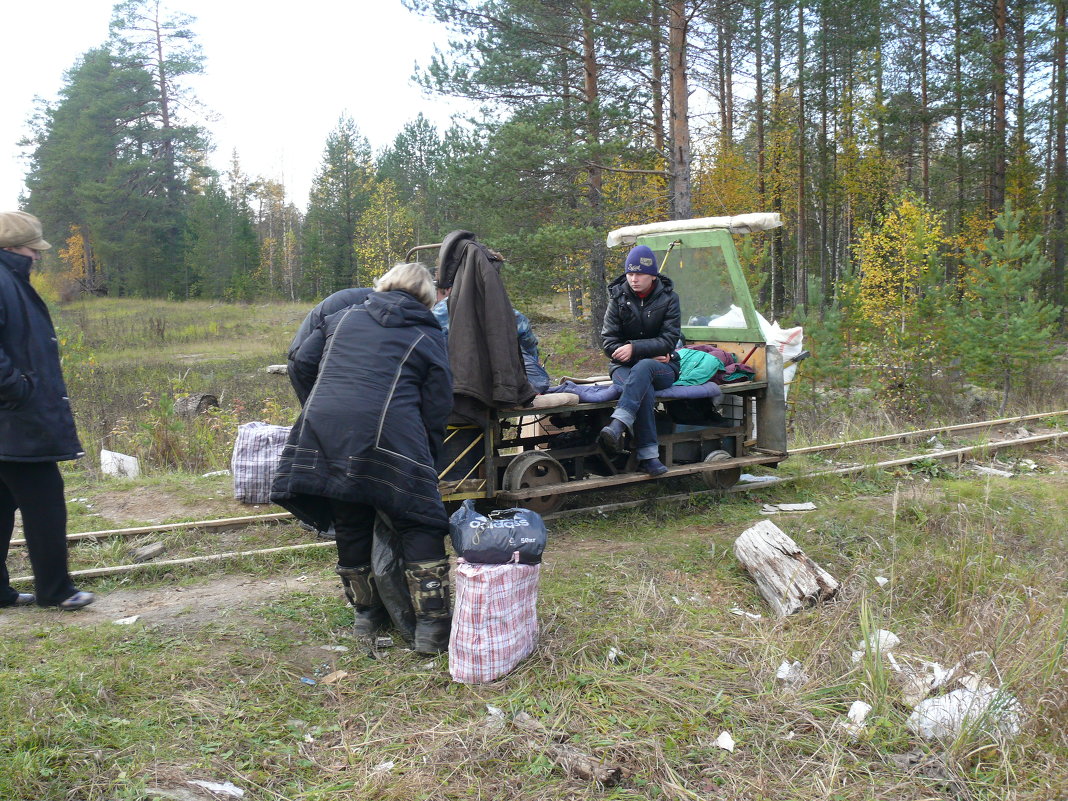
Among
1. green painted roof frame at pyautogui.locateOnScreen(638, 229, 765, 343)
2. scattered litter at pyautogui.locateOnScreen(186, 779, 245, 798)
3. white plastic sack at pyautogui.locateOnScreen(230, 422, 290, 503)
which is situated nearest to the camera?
scattered litter at pyautogui.locateOnScreen(186, 779, 245, 798)

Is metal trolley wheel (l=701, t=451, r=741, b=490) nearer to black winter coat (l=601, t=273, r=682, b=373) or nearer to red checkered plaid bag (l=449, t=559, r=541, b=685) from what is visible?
black winter coat (l=601, t=273, r=682, b=373)

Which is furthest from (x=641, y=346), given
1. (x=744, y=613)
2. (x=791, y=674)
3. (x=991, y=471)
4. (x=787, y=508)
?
(x=991, y=471)

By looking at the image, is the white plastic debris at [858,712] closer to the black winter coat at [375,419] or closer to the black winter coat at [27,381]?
the black winter coat at [375,419]

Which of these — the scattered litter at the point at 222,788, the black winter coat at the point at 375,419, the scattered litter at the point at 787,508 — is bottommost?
the scattered litter at the point at 787,508

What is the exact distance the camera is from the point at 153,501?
22.8 ft

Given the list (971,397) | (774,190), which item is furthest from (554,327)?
(971,397)

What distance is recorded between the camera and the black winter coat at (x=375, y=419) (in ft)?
12.6

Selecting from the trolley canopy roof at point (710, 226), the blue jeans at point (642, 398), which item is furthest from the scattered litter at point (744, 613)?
the trolley canopy roof at point (710, 226)

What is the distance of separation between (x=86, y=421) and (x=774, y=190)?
2540 centimetres

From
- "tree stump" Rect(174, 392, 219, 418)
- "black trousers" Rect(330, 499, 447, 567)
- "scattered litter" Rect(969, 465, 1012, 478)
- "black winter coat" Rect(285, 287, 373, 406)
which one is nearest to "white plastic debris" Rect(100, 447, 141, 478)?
"tree stump" Rect(174, 392, 219, 418)

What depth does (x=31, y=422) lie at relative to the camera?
4.14 metres

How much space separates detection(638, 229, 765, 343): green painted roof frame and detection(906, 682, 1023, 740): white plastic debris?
4298 mm

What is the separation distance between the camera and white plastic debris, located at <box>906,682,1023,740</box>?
3.17 metres

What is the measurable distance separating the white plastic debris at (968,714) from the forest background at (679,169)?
11770mm
